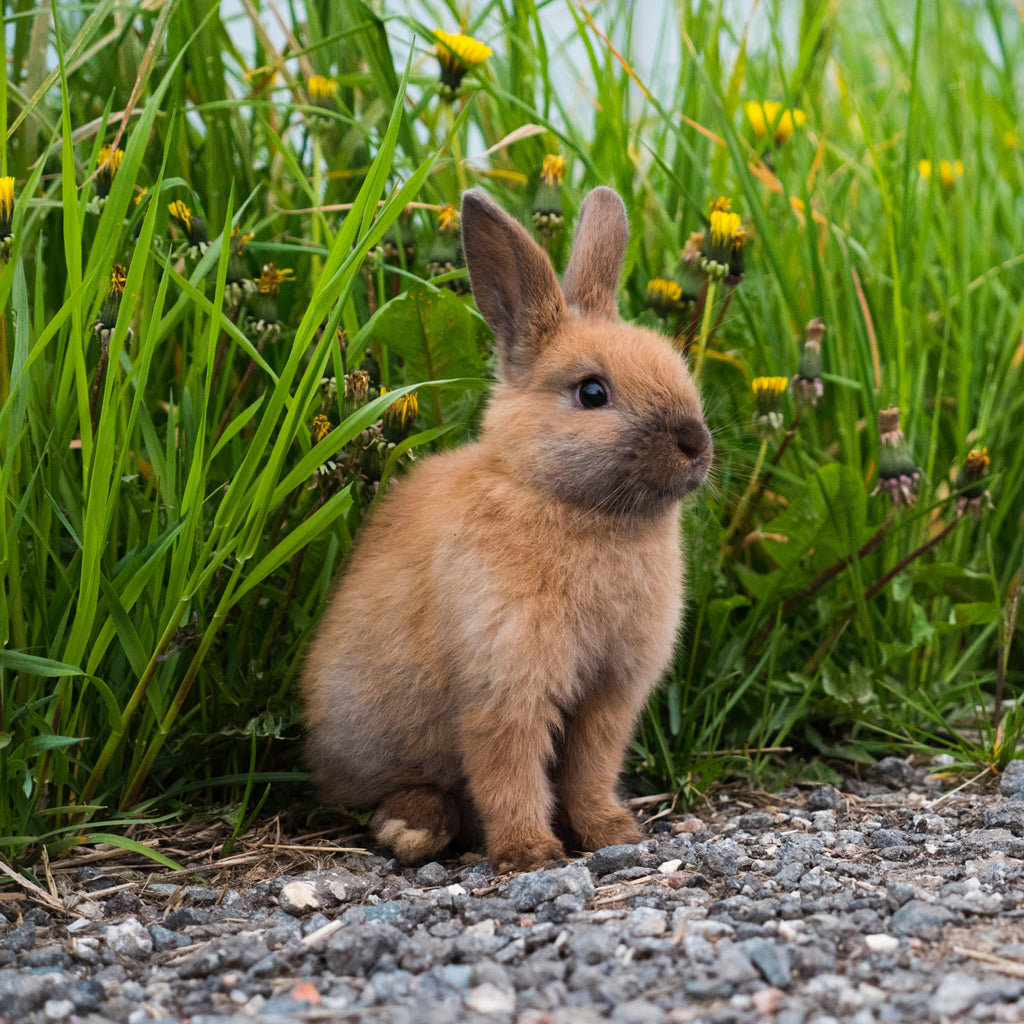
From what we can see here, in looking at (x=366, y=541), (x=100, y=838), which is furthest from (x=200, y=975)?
(x=366, y=541)

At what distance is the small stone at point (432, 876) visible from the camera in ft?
9.34

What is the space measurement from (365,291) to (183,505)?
4.56 feet

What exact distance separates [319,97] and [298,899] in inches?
97.6

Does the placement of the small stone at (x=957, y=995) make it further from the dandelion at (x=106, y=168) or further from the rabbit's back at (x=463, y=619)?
the dandelion at (x=106, y=168)

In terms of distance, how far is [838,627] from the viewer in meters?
3.74

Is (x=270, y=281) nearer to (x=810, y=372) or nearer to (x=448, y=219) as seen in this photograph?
(x=448, y=219)

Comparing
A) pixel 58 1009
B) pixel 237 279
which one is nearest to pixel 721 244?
pixel 237 279

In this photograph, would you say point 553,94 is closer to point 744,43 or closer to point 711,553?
point 744,43

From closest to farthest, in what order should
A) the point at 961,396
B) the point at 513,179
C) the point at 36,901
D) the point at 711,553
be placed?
1. the point at 36,901
2. the point at 711,553
3. the point at 961,396
4. the point at 513,179

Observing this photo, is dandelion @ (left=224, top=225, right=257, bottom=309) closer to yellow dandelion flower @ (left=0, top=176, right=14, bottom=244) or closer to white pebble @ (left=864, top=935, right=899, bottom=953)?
yellow dandelion flower @ (left=0, top=176, right=14, bottom=244)

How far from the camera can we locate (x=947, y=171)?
531cm

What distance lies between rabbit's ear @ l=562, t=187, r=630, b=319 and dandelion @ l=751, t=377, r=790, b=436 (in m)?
0.55

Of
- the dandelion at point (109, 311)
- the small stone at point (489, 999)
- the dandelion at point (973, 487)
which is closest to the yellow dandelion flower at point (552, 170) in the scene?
the dandelion at point (109, 311)

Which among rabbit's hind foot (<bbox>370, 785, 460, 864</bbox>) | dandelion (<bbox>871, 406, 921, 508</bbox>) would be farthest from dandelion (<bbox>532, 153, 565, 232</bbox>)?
rabbit's hind foot (<bbox>370, 785, 460, 864</bbox>)
